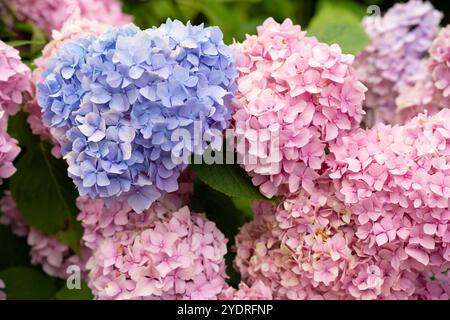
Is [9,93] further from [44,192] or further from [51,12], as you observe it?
[51,12]

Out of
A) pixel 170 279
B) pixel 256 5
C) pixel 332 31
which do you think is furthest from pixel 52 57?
pixel 256 5

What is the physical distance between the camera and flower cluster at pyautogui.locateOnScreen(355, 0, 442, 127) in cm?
151

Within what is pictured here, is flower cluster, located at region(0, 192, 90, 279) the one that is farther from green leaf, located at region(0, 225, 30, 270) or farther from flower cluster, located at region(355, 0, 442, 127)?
flower cluster, located at region(355, 0, 442, 127)

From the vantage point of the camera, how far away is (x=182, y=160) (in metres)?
1.04

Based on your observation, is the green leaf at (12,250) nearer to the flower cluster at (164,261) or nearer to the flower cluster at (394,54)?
the flower cluster at (164,261)

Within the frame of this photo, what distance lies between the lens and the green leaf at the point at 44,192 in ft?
4.47

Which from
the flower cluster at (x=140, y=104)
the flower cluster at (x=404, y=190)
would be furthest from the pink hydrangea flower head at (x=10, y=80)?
the flower cluster at (x=404, y=190)

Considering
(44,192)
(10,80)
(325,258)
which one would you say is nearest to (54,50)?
(10,80)

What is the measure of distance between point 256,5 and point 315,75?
50.5 inches

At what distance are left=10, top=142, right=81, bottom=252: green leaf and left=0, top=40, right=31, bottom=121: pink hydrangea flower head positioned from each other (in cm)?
17

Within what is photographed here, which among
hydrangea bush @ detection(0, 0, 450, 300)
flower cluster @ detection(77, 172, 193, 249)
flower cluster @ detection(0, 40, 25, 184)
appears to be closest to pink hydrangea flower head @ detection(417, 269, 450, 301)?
hydrangea bush @ detection(0, 0, 450, 300)

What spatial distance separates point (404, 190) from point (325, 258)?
0.15 meters

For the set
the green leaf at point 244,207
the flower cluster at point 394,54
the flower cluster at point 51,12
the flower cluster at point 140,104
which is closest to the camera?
the flower cluster at point 140,104
